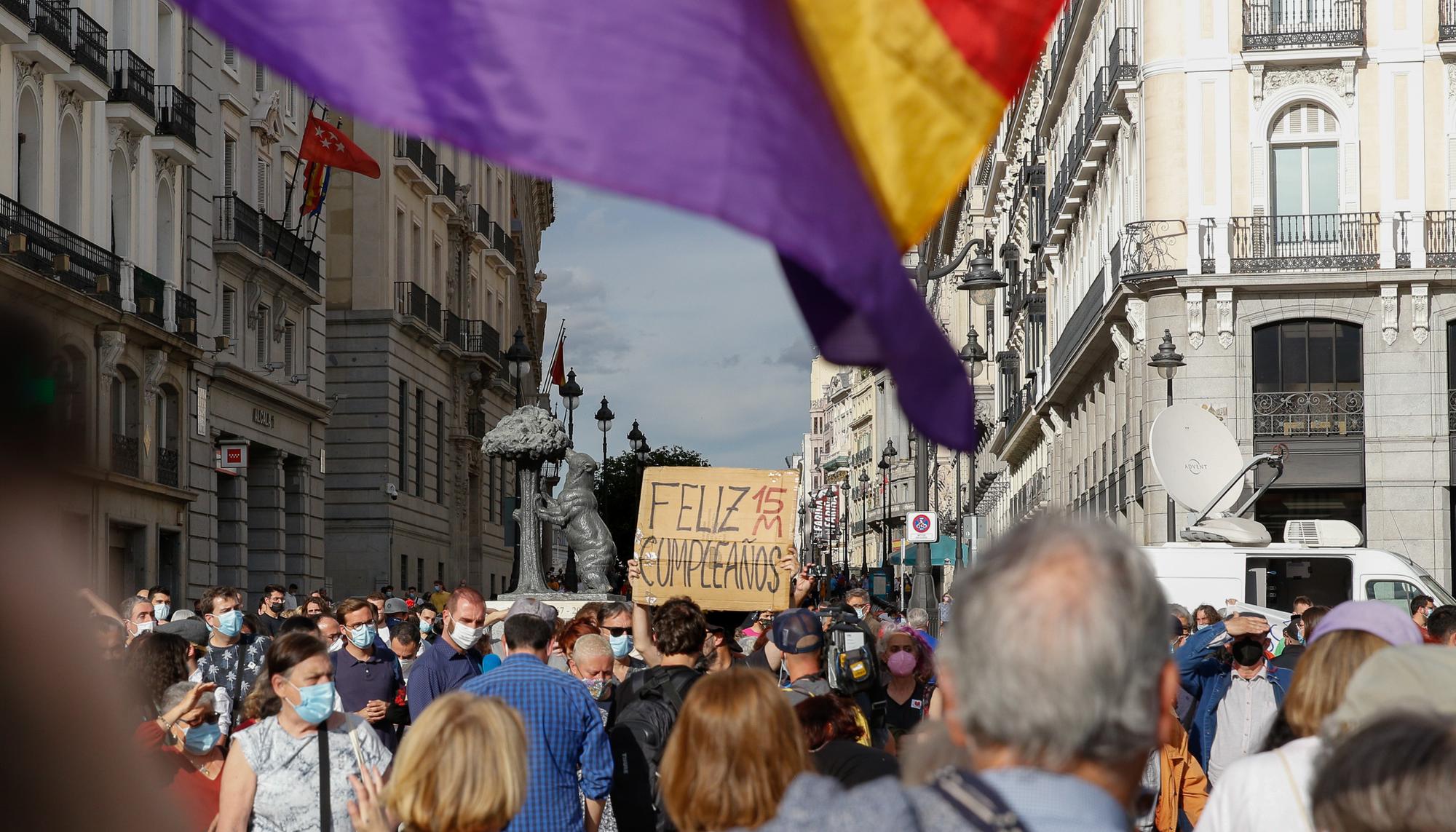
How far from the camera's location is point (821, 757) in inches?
239

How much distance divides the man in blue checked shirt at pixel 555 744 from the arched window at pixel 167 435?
2959cm

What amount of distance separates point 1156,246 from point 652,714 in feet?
102

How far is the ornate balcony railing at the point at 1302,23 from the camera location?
37.0m

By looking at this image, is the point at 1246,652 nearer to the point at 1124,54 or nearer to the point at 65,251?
the point at 65,251

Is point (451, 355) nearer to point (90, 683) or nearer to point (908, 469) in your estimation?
point (90, 683)

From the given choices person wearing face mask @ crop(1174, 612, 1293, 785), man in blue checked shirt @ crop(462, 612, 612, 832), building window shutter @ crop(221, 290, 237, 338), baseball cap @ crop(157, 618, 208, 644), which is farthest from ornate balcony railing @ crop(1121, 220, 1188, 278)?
man in blue checked shirt @ crop(462, 612, 612, 832)

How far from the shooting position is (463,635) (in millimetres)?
10727

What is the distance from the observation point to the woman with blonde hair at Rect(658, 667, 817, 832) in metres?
4.96

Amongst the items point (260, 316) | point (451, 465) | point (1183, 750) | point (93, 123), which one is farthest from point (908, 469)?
point (1183, 750)

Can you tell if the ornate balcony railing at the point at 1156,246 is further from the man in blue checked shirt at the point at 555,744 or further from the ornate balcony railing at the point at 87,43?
the man in blue checked shirt at the point at 555,744

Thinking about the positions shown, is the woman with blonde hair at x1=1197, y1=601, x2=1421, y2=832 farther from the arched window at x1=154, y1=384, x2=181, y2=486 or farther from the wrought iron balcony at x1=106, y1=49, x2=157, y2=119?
the arched window at x1=154, y1=384, x2=181, y2=486

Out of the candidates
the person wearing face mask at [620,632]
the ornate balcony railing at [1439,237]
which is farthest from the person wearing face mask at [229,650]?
the ornate balcony railing at [1439,237]

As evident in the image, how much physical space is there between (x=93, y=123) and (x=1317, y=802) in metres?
33.7

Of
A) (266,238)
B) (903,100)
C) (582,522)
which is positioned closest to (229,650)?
(582,522)
